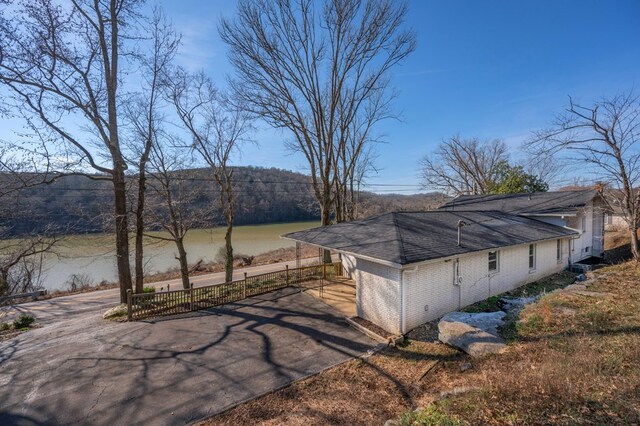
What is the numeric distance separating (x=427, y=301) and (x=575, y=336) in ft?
11.0

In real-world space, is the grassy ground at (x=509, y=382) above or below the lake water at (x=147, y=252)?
above

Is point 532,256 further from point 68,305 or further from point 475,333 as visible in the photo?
point 68,305

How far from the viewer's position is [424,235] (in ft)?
32.6

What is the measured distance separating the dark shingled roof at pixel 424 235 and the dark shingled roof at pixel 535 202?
1.31m

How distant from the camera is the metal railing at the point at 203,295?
1041 centimetres

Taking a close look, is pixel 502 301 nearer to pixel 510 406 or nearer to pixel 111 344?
pixel 510 406

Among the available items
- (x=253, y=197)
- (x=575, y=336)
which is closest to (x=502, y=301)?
(x=575, y=336)

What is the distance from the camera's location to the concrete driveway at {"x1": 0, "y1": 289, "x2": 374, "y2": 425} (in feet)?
17.3

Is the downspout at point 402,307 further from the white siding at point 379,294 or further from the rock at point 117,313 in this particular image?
the rock at point 117,313

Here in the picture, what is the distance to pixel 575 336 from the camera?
18.4 ft

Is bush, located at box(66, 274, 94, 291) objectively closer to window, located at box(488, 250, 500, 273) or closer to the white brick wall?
window, located at box(488, 250, 500, 273)

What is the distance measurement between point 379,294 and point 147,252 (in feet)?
106

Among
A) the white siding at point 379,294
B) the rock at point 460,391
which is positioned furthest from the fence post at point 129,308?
the rock at point 460,391

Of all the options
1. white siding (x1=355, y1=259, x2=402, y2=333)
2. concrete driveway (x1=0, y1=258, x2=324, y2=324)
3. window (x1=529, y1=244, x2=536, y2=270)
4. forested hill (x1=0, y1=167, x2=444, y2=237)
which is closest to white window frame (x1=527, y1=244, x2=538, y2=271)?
window (x1=529, y1=244, x2=536, y2=270)
